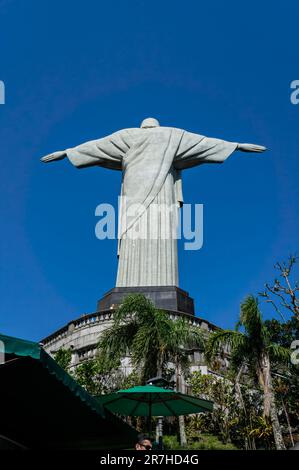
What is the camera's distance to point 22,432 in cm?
648

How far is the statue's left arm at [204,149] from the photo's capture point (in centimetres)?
2225

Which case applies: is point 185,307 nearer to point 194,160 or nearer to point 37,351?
point 194,160

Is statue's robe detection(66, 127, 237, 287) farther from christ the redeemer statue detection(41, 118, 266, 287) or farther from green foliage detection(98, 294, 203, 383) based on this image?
green foliage detection(98, 294, 203, 383)

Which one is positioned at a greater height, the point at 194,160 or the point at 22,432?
the point at 194,160

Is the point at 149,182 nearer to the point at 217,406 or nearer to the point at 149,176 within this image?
the point at 149,176

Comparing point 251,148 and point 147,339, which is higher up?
point 251,148

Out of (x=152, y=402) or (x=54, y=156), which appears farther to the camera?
(x=54, y=156)

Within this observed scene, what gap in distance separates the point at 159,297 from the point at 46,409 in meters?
12.2

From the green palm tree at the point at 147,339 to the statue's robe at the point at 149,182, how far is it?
254 inches

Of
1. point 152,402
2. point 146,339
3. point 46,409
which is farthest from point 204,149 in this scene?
point 46,409

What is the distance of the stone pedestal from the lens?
695 inches

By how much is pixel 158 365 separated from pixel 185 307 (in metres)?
6.53

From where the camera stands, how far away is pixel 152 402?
796cm
